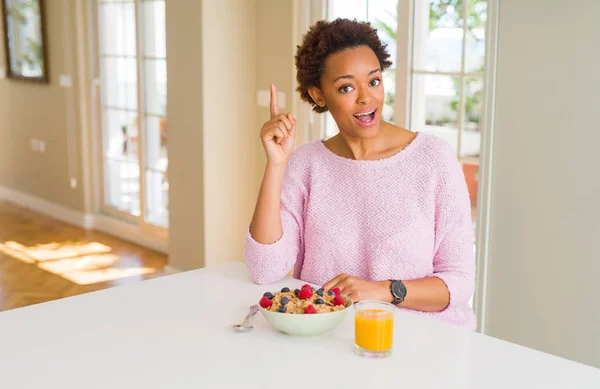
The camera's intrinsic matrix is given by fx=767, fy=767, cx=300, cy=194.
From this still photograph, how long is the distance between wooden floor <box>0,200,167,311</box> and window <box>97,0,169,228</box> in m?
0.33

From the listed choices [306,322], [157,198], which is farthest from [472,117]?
[157,198]

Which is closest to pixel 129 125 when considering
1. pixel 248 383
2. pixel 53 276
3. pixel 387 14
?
pixel 53 276

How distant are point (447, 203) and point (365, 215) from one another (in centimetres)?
21

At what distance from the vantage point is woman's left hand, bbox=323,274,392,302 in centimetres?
176

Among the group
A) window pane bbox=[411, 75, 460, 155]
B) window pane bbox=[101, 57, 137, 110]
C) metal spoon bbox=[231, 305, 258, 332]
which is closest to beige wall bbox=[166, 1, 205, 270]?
window pane bbox=[101, 57, 137, 110]

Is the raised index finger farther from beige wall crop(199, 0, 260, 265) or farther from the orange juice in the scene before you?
beige wall crop(199, 0, 260, 265)

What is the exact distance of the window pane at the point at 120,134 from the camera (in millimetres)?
5695

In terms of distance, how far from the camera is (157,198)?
5402 millimetres

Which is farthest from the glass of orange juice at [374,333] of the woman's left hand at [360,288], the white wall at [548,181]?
the white wall at [548,181]

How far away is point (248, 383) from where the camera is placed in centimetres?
128

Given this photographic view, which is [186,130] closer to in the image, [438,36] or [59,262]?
[59,262]

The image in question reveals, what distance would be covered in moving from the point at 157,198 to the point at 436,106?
257cm

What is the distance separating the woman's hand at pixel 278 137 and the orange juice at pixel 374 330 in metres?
0.62

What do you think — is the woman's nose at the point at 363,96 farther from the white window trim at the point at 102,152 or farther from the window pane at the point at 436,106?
the white window trim at the point at 102,152
